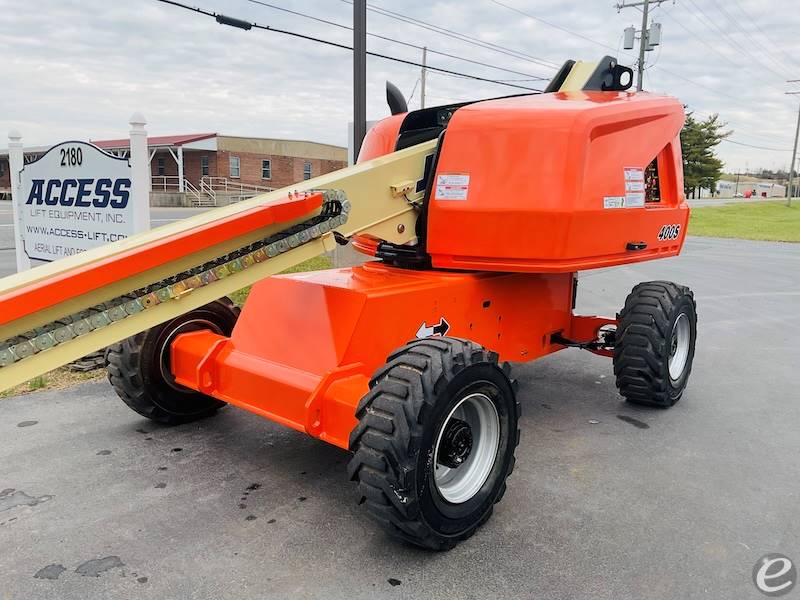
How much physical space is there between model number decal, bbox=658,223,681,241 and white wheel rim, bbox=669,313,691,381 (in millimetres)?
693

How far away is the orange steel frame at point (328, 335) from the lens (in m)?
3.57

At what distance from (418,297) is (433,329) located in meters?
0.26

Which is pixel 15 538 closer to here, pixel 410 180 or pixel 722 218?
pixel 410 180

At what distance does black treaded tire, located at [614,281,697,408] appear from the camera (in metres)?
5.11

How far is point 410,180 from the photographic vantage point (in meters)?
4.32

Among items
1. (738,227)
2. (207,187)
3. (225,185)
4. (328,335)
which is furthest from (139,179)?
(225,185)

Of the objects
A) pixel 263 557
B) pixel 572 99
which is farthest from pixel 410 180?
pixel 263 557

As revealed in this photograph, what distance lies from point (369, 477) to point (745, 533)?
2073mm

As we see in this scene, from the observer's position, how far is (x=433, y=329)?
4.21 m

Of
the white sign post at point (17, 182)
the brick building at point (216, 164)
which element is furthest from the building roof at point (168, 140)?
the white sign post at point (17, 182)

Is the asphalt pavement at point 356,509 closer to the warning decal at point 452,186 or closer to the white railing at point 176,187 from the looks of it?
the warning decal at point 452,186

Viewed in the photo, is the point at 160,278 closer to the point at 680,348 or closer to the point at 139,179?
the point at 139,179

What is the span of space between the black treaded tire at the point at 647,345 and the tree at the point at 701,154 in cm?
6674

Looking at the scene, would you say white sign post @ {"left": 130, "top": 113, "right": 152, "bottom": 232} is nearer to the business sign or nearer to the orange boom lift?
the business sign
